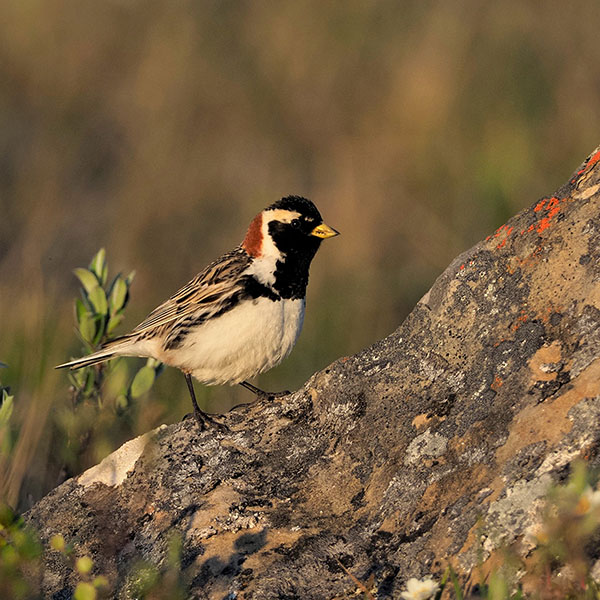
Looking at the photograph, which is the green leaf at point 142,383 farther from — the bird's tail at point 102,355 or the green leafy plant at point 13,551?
the green leafy plant at point 13,551

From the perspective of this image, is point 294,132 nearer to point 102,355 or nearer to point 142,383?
point 102,355

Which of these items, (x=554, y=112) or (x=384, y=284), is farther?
(x=554, y=112)

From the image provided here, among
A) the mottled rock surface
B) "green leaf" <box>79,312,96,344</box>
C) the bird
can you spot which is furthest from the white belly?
the mottled rock surface

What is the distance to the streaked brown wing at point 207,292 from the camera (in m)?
5.43

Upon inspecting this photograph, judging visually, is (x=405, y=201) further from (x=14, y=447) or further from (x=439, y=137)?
(x=14, y=447)

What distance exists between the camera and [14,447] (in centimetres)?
468

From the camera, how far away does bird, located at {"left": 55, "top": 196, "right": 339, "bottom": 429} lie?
5.27 meters

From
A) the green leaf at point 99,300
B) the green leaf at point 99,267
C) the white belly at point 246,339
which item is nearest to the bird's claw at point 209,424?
the white belly at point 246,339

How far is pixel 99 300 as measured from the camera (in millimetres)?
5383

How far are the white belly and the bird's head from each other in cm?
37

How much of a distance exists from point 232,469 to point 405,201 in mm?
7777

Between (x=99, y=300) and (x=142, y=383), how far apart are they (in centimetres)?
49

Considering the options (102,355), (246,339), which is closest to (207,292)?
(246,339)

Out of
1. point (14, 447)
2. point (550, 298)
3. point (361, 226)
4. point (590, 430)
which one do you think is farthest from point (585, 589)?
point (361, 226)
